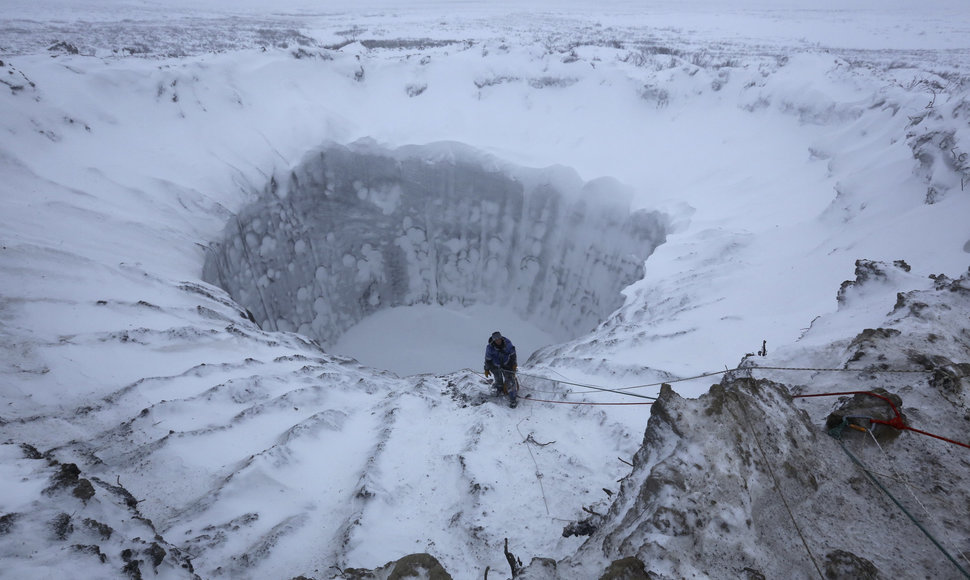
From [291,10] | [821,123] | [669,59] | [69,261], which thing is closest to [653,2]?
[291,10]

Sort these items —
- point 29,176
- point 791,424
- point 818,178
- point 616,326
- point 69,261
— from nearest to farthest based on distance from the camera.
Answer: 1. point 791,424
2. point 69,261
3. point 29,176
4. point 616,326
5. point 818,178

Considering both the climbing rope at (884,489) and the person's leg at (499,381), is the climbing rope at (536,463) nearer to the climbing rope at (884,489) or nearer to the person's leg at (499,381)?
the person's leg at (499,381)

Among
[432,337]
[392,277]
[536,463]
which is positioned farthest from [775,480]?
[392,277]

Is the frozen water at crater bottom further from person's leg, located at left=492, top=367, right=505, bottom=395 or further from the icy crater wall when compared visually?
person's leg, located at left=492, top=367, right=505, bottom=395

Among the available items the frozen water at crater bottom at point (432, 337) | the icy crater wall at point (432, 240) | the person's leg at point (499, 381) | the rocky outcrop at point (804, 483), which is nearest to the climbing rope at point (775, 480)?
the rocky outcrop at point (804, 483)

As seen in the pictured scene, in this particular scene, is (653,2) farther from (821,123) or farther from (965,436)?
(965,436)

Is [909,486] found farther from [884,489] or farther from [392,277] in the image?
[392,277]
